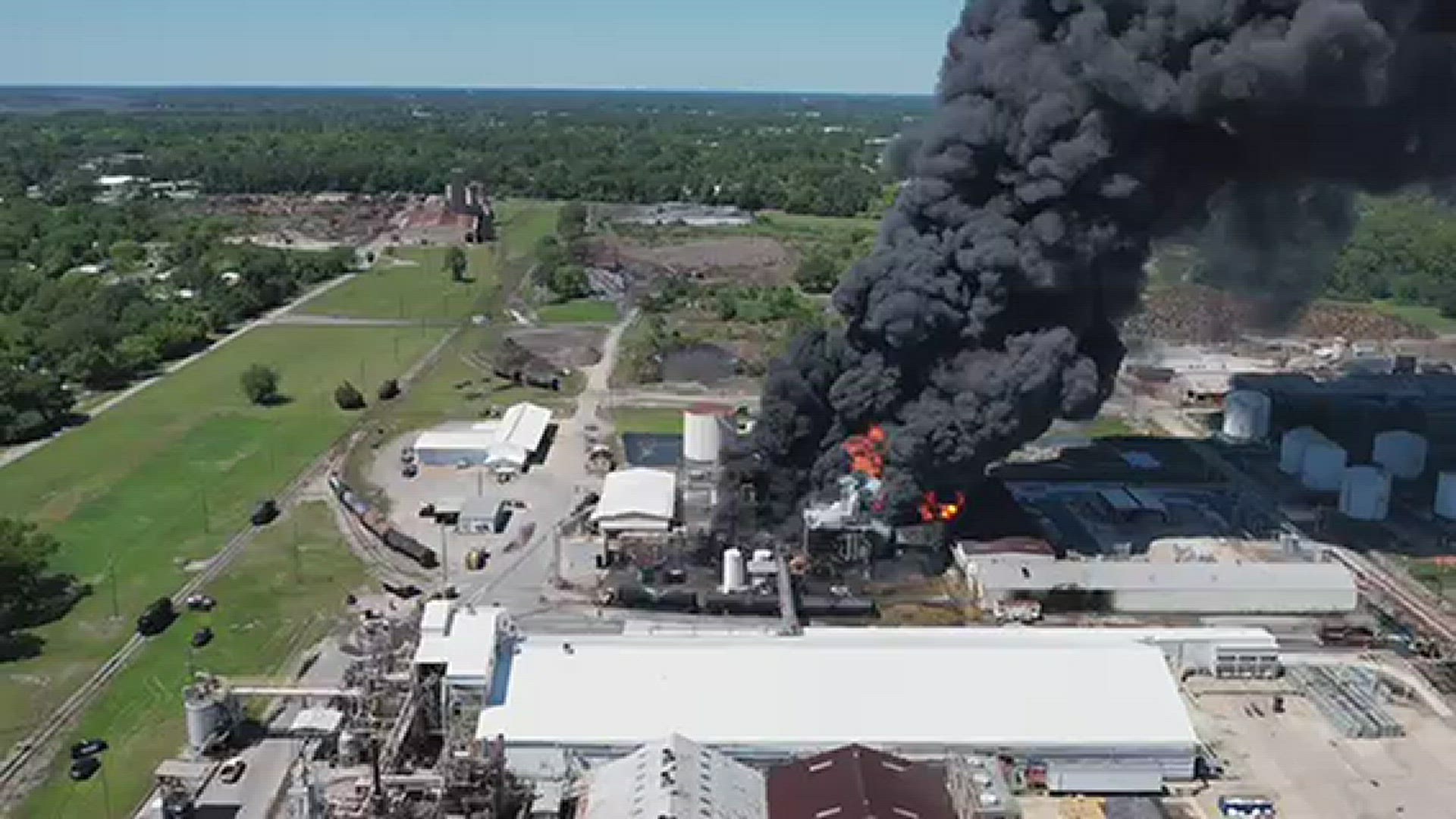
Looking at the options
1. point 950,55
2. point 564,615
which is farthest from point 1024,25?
point 564,615

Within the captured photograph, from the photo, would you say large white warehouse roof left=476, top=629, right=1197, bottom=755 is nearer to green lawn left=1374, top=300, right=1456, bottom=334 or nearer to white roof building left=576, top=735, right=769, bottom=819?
white roof building left=576, top=735, right=769, bottom=819

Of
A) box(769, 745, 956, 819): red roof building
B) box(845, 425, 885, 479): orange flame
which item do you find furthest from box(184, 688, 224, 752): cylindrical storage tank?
box(845, 425, 885, 479): orange flame

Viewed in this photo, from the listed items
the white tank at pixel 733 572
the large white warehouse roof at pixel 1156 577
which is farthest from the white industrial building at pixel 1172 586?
the white tank at pixel 733 572

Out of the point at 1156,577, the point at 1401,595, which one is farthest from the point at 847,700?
the point at 1401,595

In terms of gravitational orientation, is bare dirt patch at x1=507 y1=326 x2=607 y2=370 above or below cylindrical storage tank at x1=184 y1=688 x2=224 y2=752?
below

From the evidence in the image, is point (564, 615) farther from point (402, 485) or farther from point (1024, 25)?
point (1024, 25)

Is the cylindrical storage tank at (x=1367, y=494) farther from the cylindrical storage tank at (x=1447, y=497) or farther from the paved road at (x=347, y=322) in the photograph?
the paved road at (x=347, y=322)
